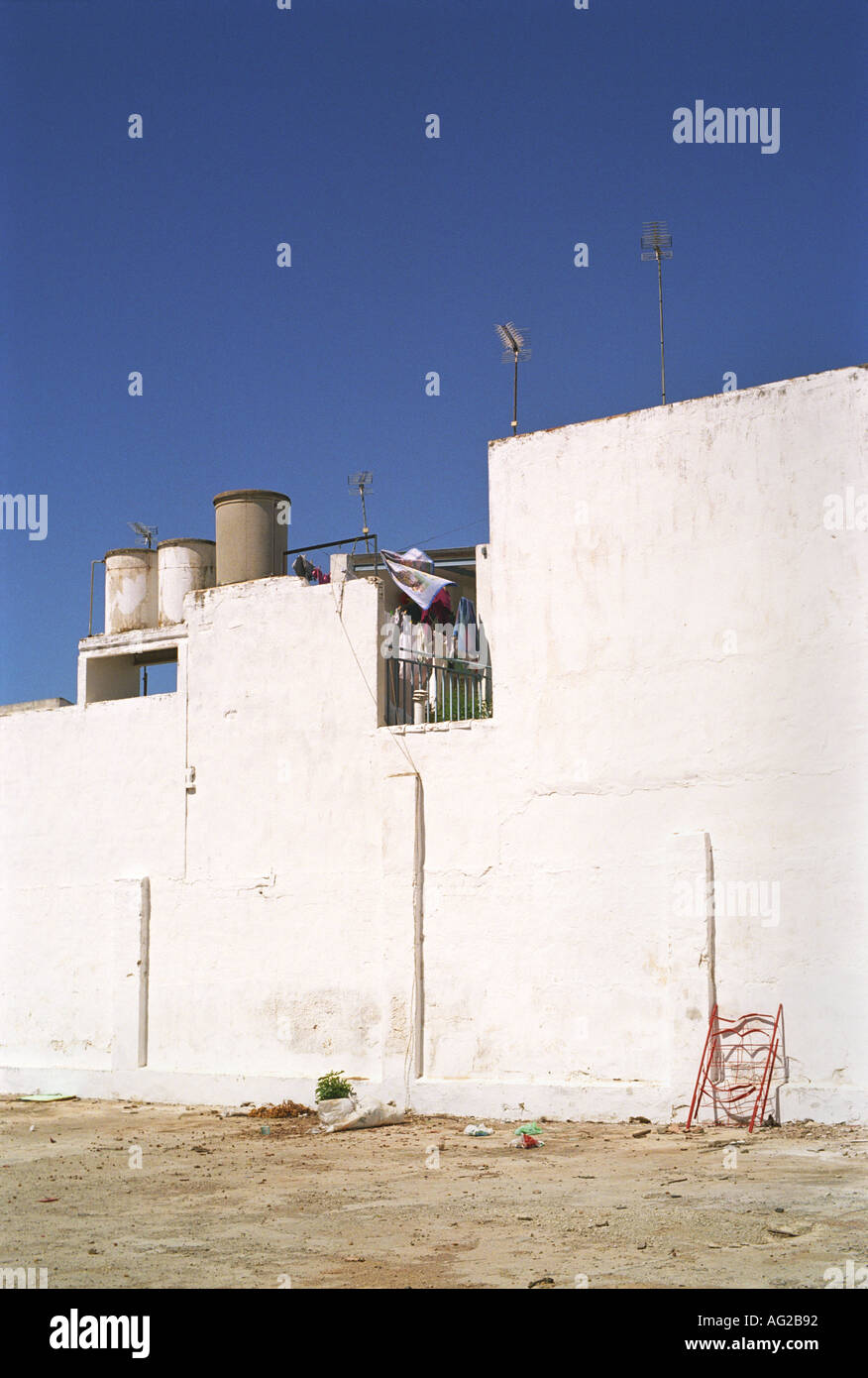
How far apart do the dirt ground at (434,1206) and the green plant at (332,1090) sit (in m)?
0.64

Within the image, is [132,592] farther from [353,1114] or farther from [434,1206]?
[434,1206]

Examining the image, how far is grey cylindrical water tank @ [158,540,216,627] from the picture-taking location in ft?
62.0

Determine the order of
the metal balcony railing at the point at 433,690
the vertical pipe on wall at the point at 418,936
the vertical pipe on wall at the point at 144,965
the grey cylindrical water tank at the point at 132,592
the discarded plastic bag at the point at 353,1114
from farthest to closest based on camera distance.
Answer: the grey cylindrical water tank at the point at 132,592 < the vertical pipe on wall at the point at 144,965 < the metal balcony railing at the point at 433,690 < the vertical pipe on wall at the point at 418,936 < the discarded plastic bag at the point at 353,1114

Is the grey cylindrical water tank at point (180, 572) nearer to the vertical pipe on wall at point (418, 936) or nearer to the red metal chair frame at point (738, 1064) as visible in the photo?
the vertical pipe on wall at point (418, 936)

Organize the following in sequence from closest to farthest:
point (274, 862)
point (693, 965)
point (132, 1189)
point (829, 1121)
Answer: point (132, 1189)
point (829, 1121)
point (693, 965)
point (274, 862)

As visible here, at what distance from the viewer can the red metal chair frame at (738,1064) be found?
41.1 ft

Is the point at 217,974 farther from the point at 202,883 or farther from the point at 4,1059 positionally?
the point at 4,1059

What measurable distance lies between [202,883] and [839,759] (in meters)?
8.11

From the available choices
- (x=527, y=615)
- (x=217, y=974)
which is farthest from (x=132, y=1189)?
(x=527, y=615)

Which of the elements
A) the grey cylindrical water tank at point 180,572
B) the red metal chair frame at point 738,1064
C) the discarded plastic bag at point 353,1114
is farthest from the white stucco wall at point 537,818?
the grey cylindrical water tank at point 180,572

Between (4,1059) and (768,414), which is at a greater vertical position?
(768,414)

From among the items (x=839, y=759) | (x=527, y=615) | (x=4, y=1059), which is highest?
(x=527, y=615)

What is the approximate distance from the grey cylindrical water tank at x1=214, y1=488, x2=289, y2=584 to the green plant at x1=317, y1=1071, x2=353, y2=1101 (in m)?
6.40

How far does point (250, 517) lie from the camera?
18.0 meters
